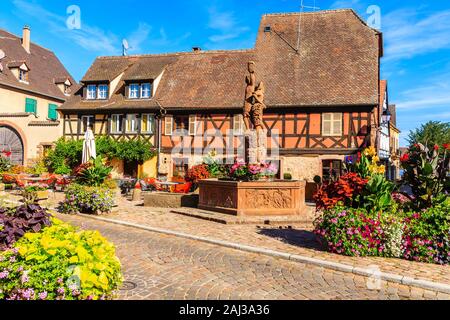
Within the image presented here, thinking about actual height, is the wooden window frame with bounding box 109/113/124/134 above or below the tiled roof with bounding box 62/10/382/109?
below

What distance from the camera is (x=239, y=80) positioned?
22328mm

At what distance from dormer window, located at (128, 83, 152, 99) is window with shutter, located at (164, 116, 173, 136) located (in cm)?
225

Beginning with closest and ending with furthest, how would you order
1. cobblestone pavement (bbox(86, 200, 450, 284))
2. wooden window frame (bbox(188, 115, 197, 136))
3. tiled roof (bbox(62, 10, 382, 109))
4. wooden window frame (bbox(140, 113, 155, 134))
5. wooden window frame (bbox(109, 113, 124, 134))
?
cobblestone pavement (bbox(86, 200, 450, 284)) → tiled roof (bbox(62, 10, 382, 109)) → wooden window frame (bbox(188, 115, 197, 136)) → wooden window frame (bbox(140, 113, 155, 134)) → wooden window frame (bbox(109, 113, 124, 134))

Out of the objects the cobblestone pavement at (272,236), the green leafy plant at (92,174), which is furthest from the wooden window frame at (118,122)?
the green leafy plant at (92,174)

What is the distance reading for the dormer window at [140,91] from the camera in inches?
922

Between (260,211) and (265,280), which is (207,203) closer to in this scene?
(260,211)

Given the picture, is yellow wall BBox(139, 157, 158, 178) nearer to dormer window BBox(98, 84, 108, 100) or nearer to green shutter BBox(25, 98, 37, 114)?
dormer window BBox(98, 84, 108, 100)

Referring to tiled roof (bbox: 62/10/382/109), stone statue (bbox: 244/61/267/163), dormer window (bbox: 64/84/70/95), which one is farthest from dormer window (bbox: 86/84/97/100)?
stone statue (bbox: 244/61/267/163)

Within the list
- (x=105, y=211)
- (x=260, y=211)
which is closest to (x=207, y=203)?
(x=260, y=211)

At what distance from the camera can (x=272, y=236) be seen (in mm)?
8180

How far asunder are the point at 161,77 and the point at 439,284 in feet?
72.3

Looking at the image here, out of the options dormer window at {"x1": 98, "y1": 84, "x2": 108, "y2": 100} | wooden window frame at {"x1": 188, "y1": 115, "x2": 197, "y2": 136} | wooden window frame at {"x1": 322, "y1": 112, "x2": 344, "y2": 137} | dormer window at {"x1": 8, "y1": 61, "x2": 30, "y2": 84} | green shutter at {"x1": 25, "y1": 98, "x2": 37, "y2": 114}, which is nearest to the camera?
wooden window frame at {"x1": 322, "y1": 112, "x2": 344, "y2": 137}

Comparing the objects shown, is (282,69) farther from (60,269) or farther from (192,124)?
(60,269)

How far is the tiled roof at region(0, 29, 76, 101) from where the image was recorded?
27.6 m
